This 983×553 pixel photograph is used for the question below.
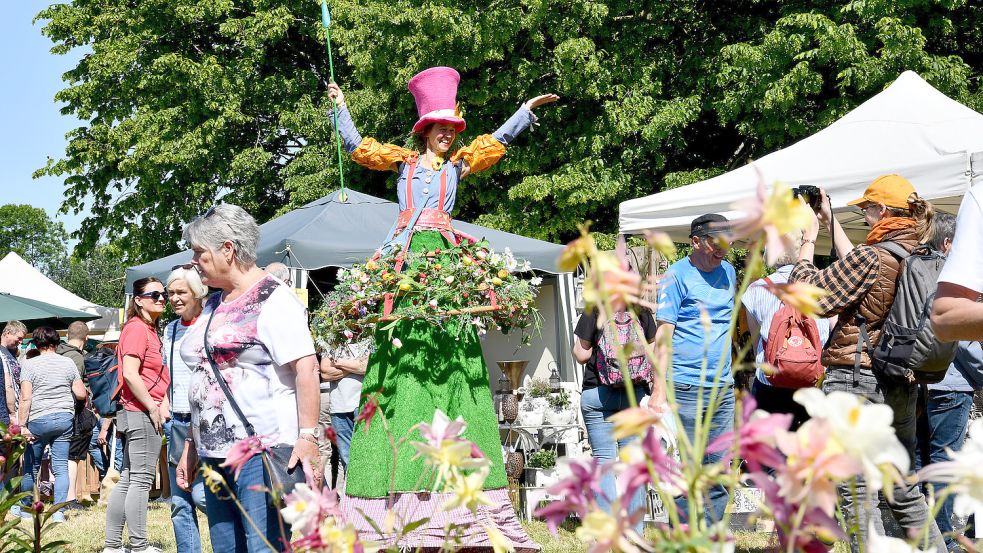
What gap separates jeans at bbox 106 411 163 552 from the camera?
541 centimetres

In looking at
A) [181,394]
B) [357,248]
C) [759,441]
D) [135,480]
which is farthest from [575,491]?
[357,248]

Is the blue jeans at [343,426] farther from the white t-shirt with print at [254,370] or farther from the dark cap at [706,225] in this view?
the white t-shirt with print at [254,370]

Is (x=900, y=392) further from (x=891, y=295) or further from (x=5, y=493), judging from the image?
(x=5, y=493)

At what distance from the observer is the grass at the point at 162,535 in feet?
19.3

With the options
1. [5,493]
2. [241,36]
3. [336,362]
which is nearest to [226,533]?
[5,493]

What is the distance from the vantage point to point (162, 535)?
7203 mm

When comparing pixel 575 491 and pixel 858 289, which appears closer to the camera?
pixel 575 491

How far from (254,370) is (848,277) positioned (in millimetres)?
2288

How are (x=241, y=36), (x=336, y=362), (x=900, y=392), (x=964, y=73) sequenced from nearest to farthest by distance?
1. (x=900, y=392)
2. (x=336, y=362)
3. (x=964, y=73)
4. (x=241, y=36)

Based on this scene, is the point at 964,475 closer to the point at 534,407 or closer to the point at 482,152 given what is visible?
the point at 482,152

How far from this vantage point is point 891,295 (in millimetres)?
3859

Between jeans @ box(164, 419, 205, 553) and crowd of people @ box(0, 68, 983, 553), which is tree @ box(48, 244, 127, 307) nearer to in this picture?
crowd of people @ box(0, 68, 983, 553)

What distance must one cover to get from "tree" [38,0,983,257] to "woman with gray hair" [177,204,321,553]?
27.1 ft

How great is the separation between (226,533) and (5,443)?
780 millimetres
